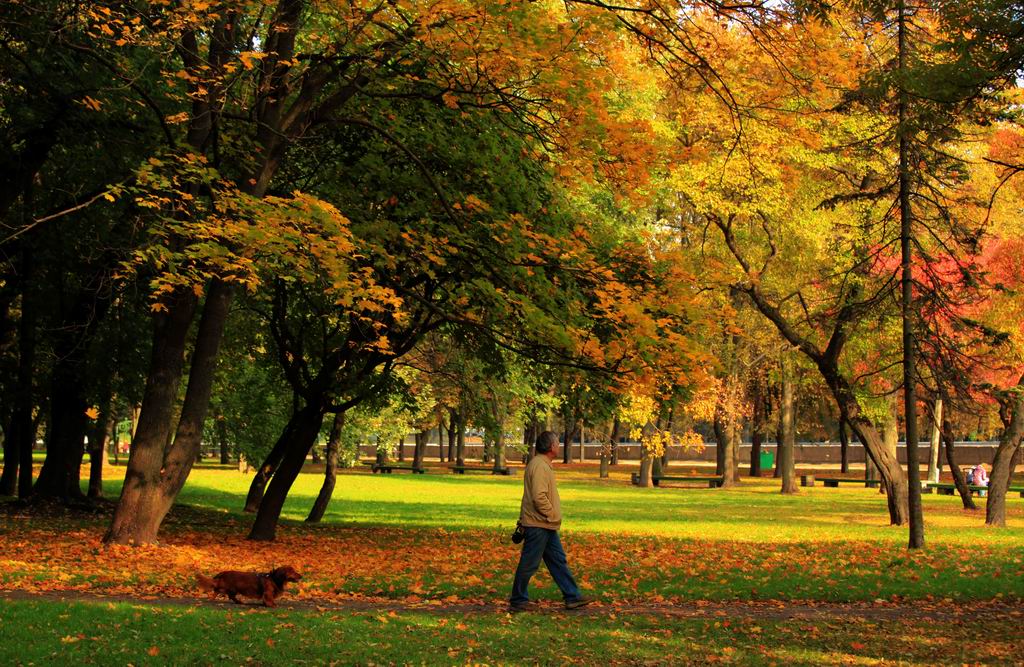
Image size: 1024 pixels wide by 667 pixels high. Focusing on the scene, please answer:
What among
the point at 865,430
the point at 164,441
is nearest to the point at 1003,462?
the point at 865,430

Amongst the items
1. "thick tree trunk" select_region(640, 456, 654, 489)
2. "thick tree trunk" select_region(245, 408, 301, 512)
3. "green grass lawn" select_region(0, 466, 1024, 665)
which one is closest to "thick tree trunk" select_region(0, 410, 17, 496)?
"green grass lawn" select_region(0, 466, 1024, 665)

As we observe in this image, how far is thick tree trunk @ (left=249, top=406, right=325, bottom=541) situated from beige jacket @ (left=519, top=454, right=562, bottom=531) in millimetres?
8238

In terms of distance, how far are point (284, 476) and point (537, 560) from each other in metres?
8.88

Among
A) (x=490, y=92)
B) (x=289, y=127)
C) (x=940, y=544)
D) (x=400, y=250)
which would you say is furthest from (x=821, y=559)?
(x=289, y=127)

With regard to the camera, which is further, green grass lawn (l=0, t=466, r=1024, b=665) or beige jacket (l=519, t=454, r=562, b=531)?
beige jacket (l=519, t=454, r=562, b=531)

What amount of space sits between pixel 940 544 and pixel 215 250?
47.9ft

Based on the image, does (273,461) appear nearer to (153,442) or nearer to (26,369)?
(26,369)

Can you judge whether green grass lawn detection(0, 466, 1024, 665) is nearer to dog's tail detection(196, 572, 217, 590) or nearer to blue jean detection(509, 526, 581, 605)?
dog's tail detection(196, 572, 217, 590)

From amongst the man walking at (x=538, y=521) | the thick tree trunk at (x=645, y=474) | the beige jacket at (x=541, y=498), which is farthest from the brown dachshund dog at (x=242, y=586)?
the thick tree trunk at (x=645, y=474)

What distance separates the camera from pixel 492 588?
42.3ft

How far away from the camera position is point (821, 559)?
17.3m

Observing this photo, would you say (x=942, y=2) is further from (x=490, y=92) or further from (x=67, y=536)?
(x=67, y=536)

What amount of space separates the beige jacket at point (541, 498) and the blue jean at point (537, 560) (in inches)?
3.1

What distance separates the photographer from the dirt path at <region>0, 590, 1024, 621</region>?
36.2ft
